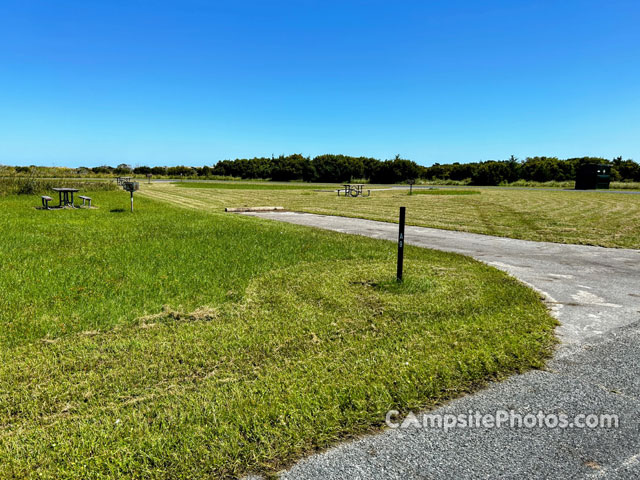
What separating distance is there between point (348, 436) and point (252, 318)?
2401 millimetres

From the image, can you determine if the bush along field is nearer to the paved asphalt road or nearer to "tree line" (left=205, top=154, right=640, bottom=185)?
the paved asphalt road

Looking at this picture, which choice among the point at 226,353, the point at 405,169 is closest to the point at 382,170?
the point at 405,169

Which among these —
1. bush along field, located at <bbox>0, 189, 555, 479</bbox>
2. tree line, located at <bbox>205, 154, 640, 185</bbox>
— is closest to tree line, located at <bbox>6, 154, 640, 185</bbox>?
tree line, located at <bbox>205, 154, 640, 185</bbox>

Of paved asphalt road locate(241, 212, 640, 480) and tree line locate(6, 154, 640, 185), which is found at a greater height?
tree line locate(6, 154, 640, 185)

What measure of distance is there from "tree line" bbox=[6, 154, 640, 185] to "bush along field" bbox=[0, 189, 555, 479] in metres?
61.6

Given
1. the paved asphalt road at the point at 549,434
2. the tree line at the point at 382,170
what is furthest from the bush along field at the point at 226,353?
the tree line at the point at 382,170

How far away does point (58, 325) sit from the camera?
453 centimetres

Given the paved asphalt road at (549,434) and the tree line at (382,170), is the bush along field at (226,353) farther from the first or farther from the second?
the tree line at (382,170)

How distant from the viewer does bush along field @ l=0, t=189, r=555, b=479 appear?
8.54ft

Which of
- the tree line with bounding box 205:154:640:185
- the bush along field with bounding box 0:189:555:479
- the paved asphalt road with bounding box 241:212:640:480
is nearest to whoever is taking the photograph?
the paved asphalt road with bounding box 241:212:640:480

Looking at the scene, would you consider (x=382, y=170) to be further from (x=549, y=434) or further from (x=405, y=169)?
(x=549, y=434)

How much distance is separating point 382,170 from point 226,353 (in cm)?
7234

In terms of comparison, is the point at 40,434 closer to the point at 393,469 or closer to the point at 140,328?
the point at 140,328

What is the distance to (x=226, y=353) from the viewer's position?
3898mm
